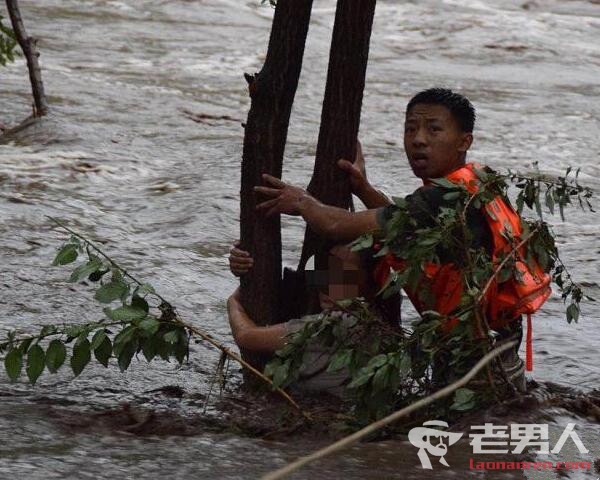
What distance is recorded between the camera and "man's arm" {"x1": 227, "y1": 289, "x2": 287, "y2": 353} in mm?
5496

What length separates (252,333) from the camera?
561 cm

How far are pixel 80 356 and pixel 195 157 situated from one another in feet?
18.6

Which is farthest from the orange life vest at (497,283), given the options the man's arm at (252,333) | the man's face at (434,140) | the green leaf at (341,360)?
the man's arm at (252,333)

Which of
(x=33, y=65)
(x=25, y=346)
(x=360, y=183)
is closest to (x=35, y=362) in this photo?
(x=25, y=346)

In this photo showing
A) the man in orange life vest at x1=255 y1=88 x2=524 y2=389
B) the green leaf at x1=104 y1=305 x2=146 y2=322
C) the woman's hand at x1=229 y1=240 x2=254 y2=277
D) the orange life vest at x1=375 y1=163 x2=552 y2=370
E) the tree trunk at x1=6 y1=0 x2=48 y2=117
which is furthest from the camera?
the tree trunk at x1=6 y1=0 x2=48 y2=117

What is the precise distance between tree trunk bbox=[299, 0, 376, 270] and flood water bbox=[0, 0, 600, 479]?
45.5 inches

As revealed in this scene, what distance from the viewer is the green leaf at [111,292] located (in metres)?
5.22

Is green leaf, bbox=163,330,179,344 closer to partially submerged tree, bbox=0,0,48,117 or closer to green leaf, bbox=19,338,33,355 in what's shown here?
green leaf, bbox=19,338,33,355

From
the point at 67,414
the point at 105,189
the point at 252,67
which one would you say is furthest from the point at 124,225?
the point at 252,67

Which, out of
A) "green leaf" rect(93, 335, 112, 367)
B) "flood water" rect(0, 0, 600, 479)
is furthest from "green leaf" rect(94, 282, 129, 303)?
"flood water" rect(0, 0, 600, 479)

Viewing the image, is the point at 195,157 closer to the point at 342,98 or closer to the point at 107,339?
the point at 342,98

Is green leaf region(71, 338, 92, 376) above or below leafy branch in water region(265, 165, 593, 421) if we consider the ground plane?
below
